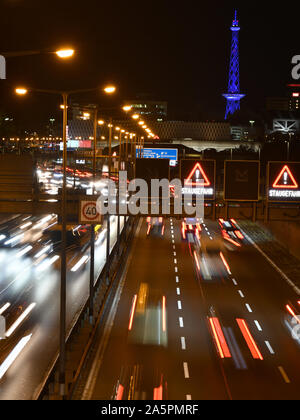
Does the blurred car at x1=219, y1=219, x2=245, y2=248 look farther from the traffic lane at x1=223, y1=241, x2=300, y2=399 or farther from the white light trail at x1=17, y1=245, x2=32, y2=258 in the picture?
the white light trail at x1=17, y1=245, x2=32, y2=258

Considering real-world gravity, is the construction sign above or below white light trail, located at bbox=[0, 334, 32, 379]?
above

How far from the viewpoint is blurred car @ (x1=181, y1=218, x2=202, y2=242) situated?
59112 millimetres

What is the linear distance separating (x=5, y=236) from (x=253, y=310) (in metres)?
27.0

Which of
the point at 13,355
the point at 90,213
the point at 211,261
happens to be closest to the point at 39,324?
the point at 13,355

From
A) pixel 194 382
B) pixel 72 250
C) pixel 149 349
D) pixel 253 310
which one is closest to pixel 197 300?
pixel 253 310

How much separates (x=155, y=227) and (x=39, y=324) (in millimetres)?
39332

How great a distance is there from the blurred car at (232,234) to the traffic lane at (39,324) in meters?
17.5

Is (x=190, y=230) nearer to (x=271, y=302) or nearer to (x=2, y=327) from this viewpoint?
(x=271, y=302)

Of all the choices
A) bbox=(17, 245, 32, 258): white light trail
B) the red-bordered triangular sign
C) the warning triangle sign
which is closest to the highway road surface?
the red-bordered triangular sign

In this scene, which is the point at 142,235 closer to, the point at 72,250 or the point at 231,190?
the point at 72,250

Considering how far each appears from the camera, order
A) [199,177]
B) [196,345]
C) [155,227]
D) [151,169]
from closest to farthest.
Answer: [199,177]
[151,169]
[196,345]
[155,227]

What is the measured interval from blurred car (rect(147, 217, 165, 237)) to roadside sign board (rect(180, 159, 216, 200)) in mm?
39229

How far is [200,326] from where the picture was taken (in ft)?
91.0

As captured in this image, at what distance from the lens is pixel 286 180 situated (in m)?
20.2
